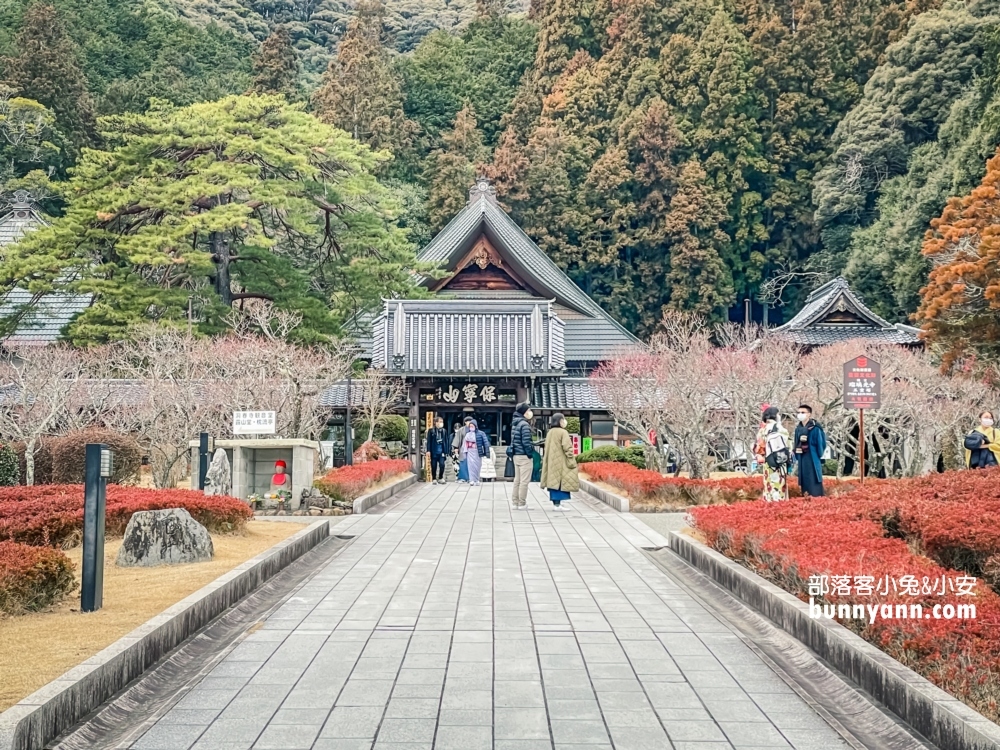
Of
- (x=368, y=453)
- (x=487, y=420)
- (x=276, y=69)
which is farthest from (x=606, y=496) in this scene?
(x=276, y=69)

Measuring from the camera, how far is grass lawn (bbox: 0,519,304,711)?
5.18 m

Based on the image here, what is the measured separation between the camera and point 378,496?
59.7 feet

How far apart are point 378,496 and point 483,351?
1378 cm

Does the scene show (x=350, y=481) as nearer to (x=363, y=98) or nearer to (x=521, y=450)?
(x=521, y=450)

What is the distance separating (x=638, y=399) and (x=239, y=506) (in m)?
16.9

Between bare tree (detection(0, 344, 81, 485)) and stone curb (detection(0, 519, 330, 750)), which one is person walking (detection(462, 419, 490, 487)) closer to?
bare tree (detection(0, 344, 81, 485))

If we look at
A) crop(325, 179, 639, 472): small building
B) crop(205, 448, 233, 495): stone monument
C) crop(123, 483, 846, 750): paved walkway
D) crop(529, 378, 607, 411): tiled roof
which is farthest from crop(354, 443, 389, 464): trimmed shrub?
crop(123, 483, 846, 750): paved walkway

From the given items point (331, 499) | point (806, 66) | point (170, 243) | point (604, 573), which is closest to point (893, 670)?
point (604, 573)

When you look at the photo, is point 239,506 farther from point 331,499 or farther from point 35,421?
point 35,421

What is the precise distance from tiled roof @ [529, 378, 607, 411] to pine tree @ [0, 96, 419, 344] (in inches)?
308

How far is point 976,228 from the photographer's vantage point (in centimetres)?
1944

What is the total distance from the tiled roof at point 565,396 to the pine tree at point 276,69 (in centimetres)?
2497

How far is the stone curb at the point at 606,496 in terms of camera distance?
1652 centimetres

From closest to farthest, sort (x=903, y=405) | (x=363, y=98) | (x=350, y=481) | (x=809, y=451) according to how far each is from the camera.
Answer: (x=809, y=451)
(x=350, y=481)
(x=903, y=405)
(x=363, y=98)
